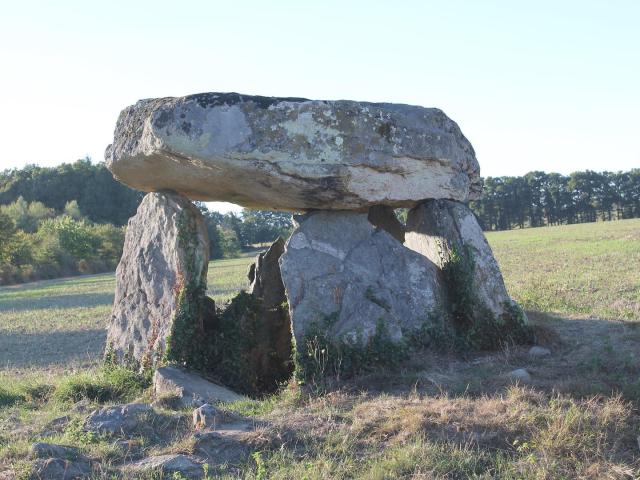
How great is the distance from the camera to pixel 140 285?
9.81 meters

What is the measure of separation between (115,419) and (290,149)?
3.94 metres

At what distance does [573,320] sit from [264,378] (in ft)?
16.1

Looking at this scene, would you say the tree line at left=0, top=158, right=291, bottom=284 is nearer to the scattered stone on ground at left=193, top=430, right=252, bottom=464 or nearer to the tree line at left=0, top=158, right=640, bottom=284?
the tree line at left=0, top=158, right=640, bottom=284

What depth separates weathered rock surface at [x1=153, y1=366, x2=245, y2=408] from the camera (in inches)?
294

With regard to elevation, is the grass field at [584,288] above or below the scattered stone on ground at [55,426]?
above

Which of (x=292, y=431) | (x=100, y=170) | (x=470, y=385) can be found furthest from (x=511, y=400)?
(x=100, y=170)

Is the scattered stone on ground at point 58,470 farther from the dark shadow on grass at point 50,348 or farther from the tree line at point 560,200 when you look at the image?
the tree line at point 560,200

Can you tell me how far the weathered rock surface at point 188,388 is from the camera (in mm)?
7477

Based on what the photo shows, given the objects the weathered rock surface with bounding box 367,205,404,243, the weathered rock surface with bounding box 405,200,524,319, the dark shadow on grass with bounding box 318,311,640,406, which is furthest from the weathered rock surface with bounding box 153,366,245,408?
the weathered rock surface with bounding box 367,205,404,243

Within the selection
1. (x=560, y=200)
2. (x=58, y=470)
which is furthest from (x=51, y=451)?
(x=560, y=200)

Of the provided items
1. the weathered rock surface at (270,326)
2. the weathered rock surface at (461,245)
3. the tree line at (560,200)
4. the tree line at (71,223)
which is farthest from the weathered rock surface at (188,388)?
the tree line at (560,200)

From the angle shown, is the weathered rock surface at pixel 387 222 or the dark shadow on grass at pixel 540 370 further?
the weathered rock surface at pixel 387 222

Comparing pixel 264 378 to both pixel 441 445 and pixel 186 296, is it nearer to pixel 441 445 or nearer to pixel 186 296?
pixel 186 296

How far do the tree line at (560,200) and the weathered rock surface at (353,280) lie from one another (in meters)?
87.0
